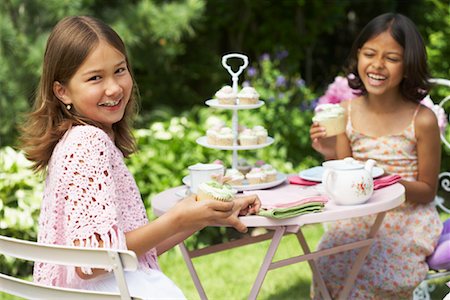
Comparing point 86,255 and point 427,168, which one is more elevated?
point 86,255

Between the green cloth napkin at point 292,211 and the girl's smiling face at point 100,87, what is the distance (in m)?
0.59

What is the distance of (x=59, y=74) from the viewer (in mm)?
2391

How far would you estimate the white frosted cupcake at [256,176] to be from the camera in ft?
10.2

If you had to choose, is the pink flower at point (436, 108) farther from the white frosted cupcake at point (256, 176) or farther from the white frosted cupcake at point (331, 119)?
the white frosted cupcake at point (256, 176)

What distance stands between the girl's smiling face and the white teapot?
827mm

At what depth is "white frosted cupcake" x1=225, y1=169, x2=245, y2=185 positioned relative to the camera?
306cm

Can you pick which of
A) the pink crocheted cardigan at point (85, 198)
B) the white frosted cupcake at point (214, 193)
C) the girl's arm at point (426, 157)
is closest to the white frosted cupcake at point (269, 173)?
the girl's arm at point (426, 157)

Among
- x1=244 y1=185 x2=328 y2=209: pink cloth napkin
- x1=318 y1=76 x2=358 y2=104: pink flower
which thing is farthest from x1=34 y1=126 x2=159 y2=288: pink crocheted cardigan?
x1=318 y1=76 x2=358 y2=104: pink flower

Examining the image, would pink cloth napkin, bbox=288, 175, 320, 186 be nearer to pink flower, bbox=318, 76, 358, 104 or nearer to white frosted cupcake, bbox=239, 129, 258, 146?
white frosted cupcake, bbox=239, 129, 258, 146

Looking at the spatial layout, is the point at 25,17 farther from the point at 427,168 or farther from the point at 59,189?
the point at 59,189

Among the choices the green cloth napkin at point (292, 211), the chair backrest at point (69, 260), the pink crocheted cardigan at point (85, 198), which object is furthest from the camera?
the green cloth napkin at point (292, 211)

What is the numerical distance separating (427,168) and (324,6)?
455 cm

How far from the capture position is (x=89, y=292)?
210 centimetres

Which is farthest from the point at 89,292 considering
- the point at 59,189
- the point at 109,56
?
Answer: the point at 109,56
